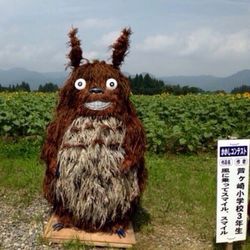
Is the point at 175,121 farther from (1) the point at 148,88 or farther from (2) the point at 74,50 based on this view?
(1) the point at 148,88

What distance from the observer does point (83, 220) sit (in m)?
4.91

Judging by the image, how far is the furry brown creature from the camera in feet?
15.6

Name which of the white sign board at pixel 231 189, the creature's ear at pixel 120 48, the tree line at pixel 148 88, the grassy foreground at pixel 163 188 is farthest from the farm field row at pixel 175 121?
the tree line at pixel 148 88

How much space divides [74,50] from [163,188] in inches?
110

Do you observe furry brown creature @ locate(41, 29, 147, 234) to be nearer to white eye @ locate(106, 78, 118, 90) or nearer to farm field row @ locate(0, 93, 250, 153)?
white eye @ locate(106, 78, 118, 90)

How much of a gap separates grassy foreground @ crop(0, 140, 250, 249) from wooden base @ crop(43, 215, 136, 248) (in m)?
0.14

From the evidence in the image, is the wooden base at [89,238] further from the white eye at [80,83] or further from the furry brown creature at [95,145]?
the white eye at [80,83]

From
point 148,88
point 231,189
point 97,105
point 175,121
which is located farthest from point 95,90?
point 148,88

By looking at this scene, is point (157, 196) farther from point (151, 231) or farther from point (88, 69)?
point (88, 69)

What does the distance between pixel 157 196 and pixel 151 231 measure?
1.23 metres

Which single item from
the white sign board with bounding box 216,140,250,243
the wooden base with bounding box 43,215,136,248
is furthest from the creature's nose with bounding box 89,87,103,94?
the wooden base with bounding box 43,215,136,248

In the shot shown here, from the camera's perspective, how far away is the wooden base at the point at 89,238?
4.83 m

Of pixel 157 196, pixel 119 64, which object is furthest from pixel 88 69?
pixel 157 196

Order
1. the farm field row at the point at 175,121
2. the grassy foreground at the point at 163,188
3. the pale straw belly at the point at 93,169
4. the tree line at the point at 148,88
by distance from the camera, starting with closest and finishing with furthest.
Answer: the pale straw belly at the point at 93,169 → the grassy foreground at the point at 163,188 → the farm field row at the point at 175,121 → the tree line at the point at 148,88
